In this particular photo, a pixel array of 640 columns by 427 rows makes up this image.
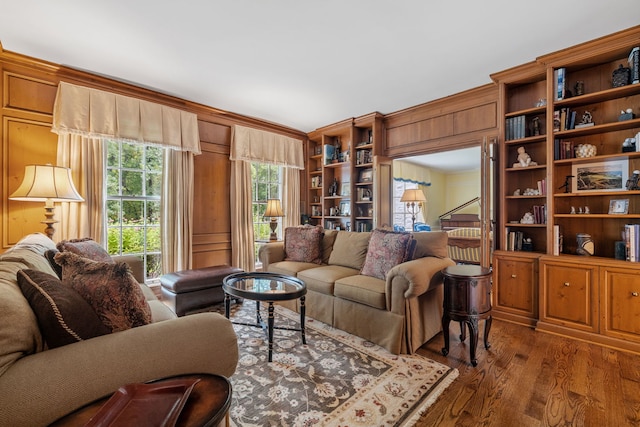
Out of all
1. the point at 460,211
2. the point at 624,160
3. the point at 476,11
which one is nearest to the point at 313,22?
the point at 476,11

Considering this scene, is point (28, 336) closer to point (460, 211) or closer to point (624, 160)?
point (624, 160)

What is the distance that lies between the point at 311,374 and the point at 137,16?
9.86ft

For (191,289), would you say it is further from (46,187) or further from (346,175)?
(346,175)

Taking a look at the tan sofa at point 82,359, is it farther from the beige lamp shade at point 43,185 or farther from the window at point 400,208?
the window at point 400,208

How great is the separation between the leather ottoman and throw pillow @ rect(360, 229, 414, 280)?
1676 mm

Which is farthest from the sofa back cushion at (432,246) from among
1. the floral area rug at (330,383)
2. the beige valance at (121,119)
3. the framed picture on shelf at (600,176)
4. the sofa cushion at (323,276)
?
the beige valance at (121,119)

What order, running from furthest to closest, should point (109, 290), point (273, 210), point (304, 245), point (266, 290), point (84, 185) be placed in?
point (273, 210) → point (304, 245) → point (84, 185) → point (266, 290) → point (109, 290)

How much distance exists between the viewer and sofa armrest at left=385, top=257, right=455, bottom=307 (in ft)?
7.54

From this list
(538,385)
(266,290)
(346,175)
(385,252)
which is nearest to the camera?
(538,385)

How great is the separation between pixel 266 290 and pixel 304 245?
1.27 metres

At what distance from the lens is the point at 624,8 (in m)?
2.21

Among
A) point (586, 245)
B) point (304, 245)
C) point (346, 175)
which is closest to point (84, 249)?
point (304, 245)

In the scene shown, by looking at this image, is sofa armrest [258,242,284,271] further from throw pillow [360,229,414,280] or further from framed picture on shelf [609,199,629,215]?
framed picture on shelf [609,199,629,215]

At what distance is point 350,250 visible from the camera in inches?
133
